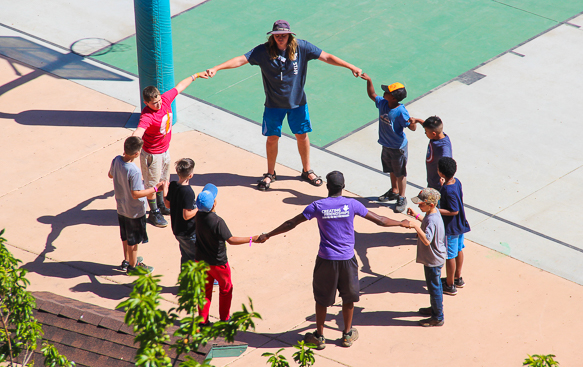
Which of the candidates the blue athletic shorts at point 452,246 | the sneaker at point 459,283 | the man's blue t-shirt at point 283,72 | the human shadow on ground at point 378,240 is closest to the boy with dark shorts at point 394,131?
the human shadow on ground at point 378,240

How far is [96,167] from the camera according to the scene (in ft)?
31.1

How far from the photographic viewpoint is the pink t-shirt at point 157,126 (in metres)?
7.76

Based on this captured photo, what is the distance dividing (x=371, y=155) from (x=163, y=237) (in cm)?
345

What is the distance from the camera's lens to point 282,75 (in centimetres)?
859

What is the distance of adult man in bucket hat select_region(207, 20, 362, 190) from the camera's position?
8.52 meters

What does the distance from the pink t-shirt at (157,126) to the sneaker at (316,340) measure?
302cm

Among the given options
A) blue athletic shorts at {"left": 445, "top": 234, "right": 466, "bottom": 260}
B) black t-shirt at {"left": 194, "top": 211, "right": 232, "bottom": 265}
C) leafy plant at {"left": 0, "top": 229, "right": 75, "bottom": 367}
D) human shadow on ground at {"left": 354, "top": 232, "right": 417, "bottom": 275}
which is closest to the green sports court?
human shadow on ground at {"left": 354, "top": 232, "right": 417, "bottom": 275}

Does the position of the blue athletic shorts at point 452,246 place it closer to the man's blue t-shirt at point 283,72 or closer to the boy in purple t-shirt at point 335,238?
the boy in purple t-shirt at point 335,238

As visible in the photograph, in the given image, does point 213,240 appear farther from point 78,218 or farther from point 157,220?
point 78,218

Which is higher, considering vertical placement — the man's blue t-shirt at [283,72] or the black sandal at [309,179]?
the man's blue t-shirt at [283,72]

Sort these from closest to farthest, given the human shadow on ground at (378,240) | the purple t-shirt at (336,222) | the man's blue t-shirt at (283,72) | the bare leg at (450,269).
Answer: the purple t-shirt at (336,222)
the bare leg at (450,269)
the human shadow on ground at (378,240)
the man's blue t-shirt at (283,72)

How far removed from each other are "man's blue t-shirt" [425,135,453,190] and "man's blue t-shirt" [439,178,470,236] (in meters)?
0.72

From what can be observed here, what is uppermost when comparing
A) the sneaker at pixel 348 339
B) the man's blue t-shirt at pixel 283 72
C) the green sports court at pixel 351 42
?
the green sports court at pixel 351 42

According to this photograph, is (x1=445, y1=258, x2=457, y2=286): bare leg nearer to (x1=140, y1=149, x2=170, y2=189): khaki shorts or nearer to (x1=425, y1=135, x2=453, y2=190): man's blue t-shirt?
(x1=425, y1=135, x2=453, y2=190): man's blue t-shirt
